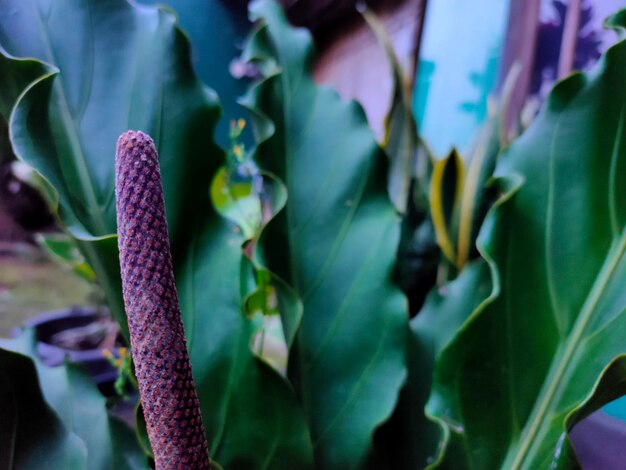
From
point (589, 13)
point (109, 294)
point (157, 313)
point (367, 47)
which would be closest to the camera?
point (157, 313)

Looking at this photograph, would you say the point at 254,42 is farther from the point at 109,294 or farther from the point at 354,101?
the point at 109,294

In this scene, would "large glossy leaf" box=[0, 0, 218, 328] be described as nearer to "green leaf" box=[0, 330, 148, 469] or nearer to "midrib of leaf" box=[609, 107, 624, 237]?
"green leaf" box=[0, 330, 148, 469]

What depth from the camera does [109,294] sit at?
24 centimetres

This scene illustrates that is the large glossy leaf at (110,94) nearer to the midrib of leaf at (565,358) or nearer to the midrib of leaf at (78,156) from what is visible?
the midrib of leaf at (78,156)

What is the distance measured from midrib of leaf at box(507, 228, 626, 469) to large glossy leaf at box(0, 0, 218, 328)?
7.8 inches

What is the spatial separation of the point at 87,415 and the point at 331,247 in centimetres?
16

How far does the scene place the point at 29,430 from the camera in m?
0.23

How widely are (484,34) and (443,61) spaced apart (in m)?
0.06

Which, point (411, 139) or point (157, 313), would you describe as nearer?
point (157, 313)

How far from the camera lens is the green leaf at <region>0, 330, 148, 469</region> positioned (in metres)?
0.26

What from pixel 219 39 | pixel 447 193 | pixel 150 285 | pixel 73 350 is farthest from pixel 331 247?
pixel 73 350

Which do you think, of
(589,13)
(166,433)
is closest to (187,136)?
(166,433)

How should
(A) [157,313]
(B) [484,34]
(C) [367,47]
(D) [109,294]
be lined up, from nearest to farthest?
(A) [157,313], (D) [109,294], (B) [484,34], (C) [367,47]

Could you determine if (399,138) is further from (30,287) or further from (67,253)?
(30,287)
